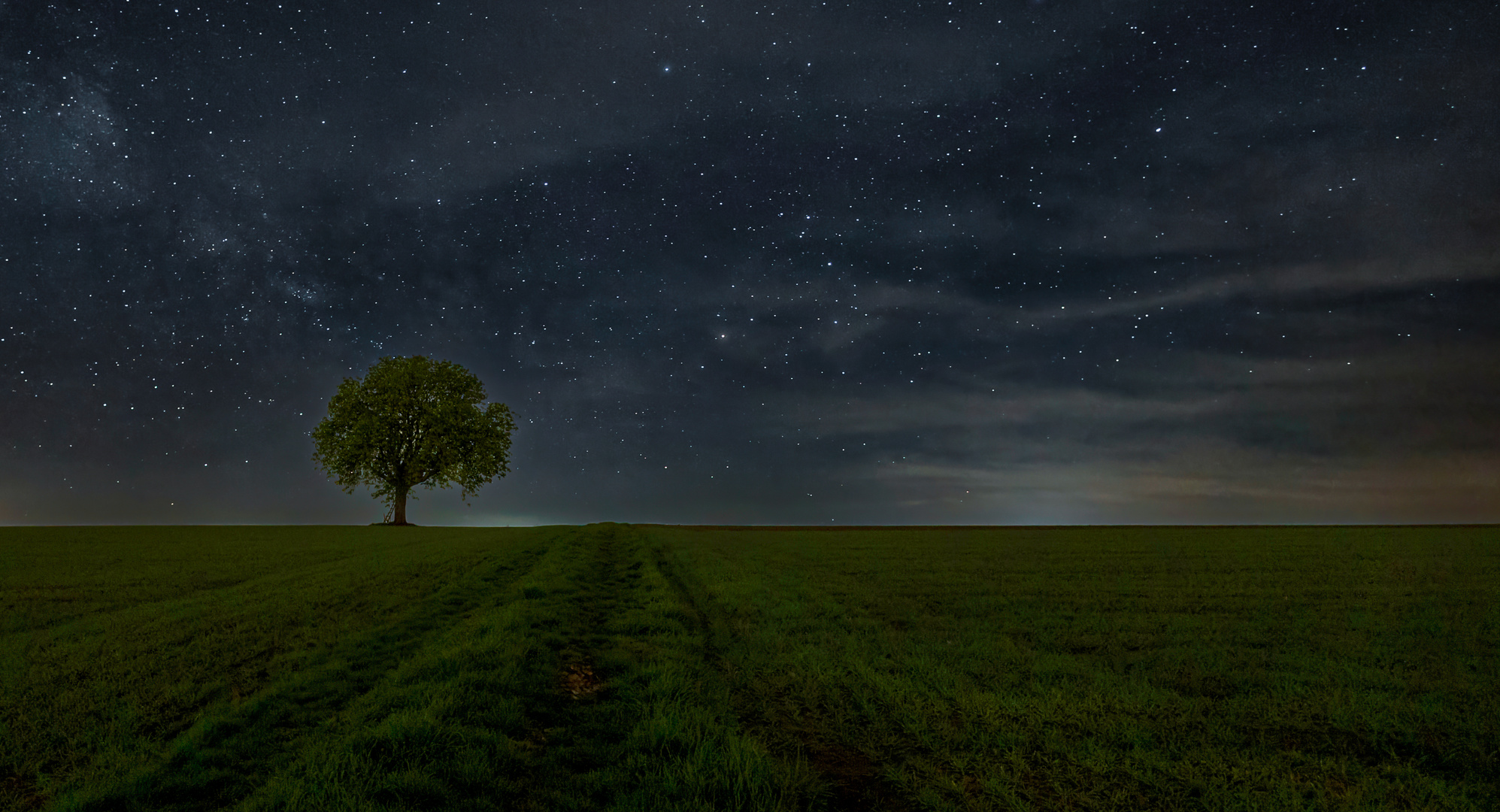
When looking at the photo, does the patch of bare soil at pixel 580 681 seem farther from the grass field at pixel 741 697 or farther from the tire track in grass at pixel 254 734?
the tire track in grass at pixel 254 734

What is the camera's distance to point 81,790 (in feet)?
18.7

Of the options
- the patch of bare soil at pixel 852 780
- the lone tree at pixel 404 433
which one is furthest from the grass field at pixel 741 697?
the lone tree at pixel 404 433

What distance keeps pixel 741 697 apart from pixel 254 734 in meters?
5.45

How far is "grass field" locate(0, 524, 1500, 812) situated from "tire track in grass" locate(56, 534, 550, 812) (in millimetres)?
37

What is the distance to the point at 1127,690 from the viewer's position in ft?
27.3

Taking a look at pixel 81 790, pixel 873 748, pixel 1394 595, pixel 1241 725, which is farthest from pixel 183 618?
pixel 1394 595

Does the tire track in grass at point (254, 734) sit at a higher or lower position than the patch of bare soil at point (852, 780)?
higher

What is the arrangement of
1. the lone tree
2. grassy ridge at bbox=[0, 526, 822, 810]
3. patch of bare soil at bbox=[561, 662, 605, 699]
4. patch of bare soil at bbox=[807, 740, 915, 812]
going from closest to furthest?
patch of bare soil at bbox=[807, 740, 915, 812] → grassy ridge at bbox=[0, 526, 822, 810] → patch of bare soil at bbox=[561, 662, 605, 699] → the lone tree

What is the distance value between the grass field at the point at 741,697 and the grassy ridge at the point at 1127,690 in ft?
0.16

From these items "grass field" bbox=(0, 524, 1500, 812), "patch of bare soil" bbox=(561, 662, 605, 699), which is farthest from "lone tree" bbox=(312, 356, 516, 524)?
"patch of bare soil" bbox=(561, 662, 605, 699)

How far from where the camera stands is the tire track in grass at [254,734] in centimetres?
572

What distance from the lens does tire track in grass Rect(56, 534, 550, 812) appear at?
5.72 meters

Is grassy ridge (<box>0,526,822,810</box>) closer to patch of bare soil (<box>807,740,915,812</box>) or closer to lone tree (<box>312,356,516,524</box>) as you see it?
patch of bare soil (<box>807,740,915,812</box>)

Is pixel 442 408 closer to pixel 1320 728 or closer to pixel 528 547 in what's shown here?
pixel 528 547
